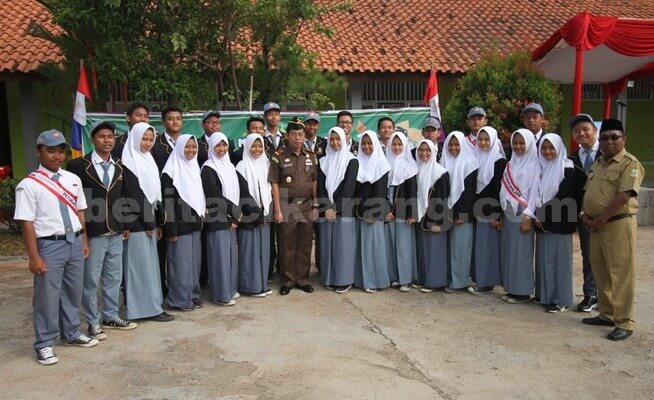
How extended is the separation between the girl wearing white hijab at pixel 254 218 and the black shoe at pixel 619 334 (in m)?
3.01

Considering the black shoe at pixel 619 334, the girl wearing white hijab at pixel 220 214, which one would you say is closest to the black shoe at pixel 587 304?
the black shoe at pixel 619 334

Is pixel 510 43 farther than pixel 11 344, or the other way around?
pixel 510 43

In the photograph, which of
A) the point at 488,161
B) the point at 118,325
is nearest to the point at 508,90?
the point at 488,161

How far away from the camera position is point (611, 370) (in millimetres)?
3652

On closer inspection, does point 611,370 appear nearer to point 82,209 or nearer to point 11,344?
point 82,209

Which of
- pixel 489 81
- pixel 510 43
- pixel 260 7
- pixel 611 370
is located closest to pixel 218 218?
pixel 260 7

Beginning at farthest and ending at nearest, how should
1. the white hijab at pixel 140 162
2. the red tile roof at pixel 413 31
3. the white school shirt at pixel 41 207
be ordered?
the red tile roof at pixel 413 31
the white hijab at pixel 140 162
the white school shirt at pixel 41 207

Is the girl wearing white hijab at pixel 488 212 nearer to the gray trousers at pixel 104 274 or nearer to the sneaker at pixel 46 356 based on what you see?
the gray trousers at pixel 104 274

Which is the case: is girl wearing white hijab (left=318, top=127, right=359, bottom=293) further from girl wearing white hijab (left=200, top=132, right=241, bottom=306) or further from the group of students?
girl wearing white hijab (left=200, top=132, right=241, bottom=306)

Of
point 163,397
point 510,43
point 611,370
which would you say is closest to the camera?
point 163,397

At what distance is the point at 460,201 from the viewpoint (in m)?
5.21

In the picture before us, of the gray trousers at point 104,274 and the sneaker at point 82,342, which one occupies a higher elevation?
the gray trousers at point 104,274

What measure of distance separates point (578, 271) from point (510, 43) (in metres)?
6.77

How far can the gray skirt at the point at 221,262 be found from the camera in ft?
16.2
